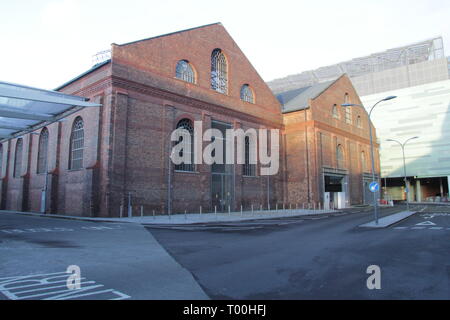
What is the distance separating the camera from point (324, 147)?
3828 centimetres

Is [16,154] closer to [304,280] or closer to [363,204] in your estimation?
[304,280]

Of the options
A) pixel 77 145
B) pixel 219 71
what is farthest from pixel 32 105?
pixel 219 71

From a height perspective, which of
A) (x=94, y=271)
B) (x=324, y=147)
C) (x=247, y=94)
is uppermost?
(x=247, y=94)

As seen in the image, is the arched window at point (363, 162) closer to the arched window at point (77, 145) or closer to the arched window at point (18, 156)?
the arched window at point (77, 145)

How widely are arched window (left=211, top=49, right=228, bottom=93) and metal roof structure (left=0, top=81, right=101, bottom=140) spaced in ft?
41.9

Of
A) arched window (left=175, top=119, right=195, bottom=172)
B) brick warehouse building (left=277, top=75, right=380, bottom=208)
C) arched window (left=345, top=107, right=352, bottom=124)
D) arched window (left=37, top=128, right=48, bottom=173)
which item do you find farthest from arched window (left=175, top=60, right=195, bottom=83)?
arched window (left=345, top=107, right=352, bottom=124)

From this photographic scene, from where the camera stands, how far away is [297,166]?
36.6 metres

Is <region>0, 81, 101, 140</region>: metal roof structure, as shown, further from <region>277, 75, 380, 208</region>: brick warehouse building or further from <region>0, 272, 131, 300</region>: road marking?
<region>277, 75, 380, 208</region>: brick warehouse building

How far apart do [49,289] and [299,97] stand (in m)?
39.3

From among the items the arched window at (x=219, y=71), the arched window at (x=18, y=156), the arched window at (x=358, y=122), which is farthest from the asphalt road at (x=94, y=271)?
the arched window at (x=358, y=122)

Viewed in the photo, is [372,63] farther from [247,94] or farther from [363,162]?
[247,94]

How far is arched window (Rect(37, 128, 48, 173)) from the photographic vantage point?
1124 inches

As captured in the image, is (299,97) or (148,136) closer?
(148,136)

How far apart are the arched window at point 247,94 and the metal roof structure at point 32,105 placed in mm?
16599
